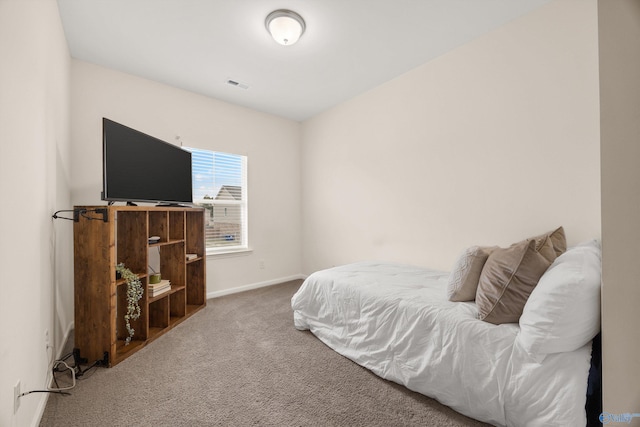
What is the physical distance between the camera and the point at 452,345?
4.87ft

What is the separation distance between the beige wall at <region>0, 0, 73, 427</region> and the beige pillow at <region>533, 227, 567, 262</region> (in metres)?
2.61

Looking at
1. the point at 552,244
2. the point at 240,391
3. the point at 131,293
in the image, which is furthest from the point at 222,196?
the point at 552,244

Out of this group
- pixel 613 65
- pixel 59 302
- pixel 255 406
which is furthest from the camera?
pixel 59 302

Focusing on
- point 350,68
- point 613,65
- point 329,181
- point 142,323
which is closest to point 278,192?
point 329,181

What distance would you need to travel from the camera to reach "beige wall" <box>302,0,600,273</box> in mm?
1920

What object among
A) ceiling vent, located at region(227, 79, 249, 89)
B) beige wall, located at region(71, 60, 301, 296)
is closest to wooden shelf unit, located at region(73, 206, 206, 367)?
beige wall, located at region(71, 60, 301, 296)

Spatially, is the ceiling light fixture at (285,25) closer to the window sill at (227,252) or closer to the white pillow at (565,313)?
the white pillow at (565,313)

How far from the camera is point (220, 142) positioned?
11.9ft

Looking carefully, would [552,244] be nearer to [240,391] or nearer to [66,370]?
[240,391]

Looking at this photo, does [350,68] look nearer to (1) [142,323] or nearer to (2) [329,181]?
(2) [329,181]

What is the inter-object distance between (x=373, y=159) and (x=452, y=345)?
7.80ft

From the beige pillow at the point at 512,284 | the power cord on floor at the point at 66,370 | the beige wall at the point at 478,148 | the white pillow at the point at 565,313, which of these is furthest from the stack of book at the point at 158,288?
the white pillow at the point at 565,313

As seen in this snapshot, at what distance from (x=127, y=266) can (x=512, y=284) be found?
2811 mm

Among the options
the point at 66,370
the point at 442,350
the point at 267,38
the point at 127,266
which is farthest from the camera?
the point at 267,38
